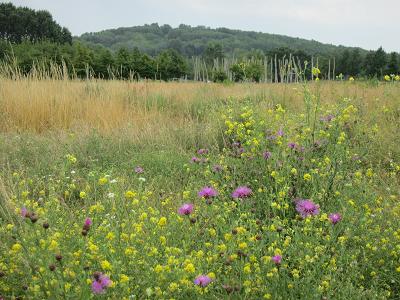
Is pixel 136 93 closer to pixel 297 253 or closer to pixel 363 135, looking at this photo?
pixel 363 135

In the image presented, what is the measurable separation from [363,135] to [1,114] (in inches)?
215

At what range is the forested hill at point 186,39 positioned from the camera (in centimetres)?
9438

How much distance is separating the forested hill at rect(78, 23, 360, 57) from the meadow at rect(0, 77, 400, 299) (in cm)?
8595

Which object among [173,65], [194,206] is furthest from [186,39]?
[194,206]

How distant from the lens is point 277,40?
10119cm

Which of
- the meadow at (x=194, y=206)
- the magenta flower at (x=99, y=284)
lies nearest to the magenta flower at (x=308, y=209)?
the meadow at (x=194, y=206)

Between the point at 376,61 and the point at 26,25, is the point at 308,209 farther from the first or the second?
the point at 26,25

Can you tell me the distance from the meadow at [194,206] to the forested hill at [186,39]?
85.9 meters

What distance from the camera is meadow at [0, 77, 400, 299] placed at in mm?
1838

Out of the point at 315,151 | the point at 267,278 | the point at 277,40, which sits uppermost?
the point at 277,40

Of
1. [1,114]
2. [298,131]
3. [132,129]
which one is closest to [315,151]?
[298,131]

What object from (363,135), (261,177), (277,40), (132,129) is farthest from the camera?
(277,40)

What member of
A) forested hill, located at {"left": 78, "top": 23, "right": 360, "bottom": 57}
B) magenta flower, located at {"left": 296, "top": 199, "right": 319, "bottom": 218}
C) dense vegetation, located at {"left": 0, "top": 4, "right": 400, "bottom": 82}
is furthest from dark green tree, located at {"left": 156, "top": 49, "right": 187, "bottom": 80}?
forested hill, located at {"left": 78, "top": 23, "right": 360, "bottom": 57}

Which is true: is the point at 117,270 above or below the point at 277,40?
below
